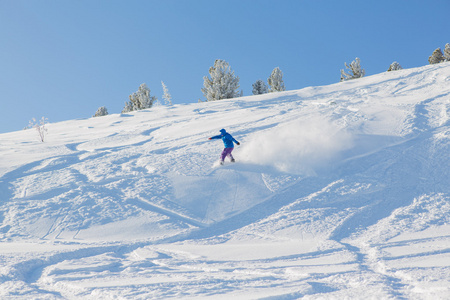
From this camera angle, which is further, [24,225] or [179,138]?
[179,138]

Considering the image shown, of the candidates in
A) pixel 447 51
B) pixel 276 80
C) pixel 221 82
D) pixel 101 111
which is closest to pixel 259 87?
pixel 276 80

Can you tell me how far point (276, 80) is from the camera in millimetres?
41281

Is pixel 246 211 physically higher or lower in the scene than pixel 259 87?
lower

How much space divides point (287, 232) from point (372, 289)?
2427mm

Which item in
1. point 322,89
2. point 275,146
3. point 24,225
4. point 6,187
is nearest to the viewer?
point 24,225

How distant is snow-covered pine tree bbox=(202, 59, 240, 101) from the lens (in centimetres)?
3503

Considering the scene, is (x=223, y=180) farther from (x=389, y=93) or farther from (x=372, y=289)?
(x=389, y=93)

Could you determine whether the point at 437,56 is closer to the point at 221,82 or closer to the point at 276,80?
the point at 276,80

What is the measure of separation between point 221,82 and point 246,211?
29378mm

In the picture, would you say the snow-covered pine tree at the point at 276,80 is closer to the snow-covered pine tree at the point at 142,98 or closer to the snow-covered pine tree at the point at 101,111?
the snow-covered pine tree at the point at 142,98

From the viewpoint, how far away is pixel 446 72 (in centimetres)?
1761

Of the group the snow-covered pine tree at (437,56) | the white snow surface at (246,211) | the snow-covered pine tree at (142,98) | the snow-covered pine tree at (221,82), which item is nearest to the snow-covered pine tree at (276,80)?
the snow-covered pine tree at (221,82)

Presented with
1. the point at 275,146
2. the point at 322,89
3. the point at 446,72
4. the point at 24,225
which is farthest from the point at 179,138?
the point at 446,72

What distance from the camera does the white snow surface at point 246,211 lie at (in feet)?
12.9
